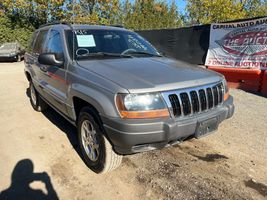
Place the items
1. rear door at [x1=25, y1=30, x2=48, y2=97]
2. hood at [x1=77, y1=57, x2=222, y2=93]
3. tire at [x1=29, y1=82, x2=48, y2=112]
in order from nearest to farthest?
hood at [x1=77, y1=57, x2=222, y2=93]
rear door at [x1=25, y1=30, x2=48, y2=97]
tire at [x1=29, y1=82, x2=48, y2=112]

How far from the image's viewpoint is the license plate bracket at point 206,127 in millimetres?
3242

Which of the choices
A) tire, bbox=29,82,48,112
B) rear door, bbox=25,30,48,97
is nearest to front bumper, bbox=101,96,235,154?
rear door, bbox=25,30,48,97

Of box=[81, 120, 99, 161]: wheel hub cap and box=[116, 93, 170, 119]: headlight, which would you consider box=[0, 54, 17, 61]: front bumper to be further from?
box=[116, 93, 170, 119]: headlight

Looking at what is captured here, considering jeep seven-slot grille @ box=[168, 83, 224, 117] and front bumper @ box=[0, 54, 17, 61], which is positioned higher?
jeep seven-slot grille @ box=[168, 83, 224, 117]

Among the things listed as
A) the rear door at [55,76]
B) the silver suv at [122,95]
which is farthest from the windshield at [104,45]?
the rear door at [55,76]

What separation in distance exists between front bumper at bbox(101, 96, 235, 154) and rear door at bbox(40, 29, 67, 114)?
131cm

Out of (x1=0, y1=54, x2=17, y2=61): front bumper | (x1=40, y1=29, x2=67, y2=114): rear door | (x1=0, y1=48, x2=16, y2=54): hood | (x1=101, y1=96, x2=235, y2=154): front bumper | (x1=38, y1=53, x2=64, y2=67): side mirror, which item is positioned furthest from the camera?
(x1=0, y1=48, x2=16, y2=54): hood

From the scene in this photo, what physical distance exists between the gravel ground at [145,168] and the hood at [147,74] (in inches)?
47.0

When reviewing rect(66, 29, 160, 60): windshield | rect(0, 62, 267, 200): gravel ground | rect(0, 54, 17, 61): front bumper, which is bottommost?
rect(0, 54, 17, 61): front bumper

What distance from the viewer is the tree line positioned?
81.4 feet

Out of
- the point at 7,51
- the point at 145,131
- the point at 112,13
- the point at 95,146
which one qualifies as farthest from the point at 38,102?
the point at 112,13

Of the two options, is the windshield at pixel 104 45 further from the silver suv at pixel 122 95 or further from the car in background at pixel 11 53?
the car in background at pixel 11 53

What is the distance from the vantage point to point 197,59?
11453 mm

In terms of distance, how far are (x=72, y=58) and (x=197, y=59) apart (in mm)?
8381
